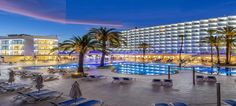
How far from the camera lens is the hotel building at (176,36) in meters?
82.6

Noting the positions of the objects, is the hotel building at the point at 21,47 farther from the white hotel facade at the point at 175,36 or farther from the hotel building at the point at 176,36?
the white hotel facade at the point at 175,36

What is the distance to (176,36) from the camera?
318 ft

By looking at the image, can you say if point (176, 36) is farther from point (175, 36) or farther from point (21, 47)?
point (21, 47)

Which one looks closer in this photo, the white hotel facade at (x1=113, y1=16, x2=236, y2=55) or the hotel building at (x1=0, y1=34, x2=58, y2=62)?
the hotel building at (x1=0, y1=34, x2=58, y2=62)

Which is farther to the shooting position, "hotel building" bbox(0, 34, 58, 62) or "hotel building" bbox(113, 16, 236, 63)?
"hotel building" bbox(113, 16, 236, 63)

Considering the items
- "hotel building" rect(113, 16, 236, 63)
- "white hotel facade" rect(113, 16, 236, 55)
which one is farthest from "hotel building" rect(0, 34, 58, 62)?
"white hotel facade" rect(113, 16, 236, 55)

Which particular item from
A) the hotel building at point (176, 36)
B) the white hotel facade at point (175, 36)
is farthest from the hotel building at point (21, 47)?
the white hotel facade at point (175, 36)

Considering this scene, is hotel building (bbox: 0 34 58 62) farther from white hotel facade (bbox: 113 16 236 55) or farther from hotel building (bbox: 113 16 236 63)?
white hotel facade (bbox: 113 16 236 55)

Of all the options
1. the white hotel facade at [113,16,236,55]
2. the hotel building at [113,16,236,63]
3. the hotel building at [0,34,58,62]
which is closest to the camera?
the hotel building at [0,34,58,62]

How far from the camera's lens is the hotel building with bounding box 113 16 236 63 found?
82625 millimetres

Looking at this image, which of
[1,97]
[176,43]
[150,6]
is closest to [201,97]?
[1,97]

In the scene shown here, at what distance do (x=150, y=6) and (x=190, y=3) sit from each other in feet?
76.3

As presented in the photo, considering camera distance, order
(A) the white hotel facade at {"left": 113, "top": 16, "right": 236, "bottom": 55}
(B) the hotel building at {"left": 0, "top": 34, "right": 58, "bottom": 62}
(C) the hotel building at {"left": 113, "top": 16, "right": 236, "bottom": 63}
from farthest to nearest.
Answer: (A) the white hotel facade at {"left": 113, "top": 16, "right": 236, "bottom": 55}
(C) the hotel building at {"left": 113, "top": 16, "right": 236, "bottom": 63}
(B) the hotel building at {"left": 0, "top": 34, "right": 58, "bottom": 62}

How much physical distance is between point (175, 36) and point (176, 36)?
96cm
